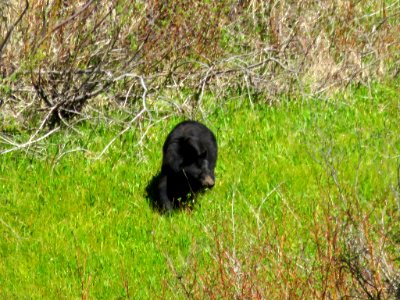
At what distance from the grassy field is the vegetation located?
2 cm

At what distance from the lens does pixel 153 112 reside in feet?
29.7

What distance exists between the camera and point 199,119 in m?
8.87

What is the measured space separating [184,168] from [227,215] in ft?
2.54

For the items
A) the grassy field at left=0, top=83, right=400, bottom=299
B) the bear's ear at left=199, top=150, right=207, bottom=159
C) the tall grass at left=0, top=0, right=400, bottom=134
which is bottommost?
the grassy field at left=0, top=83, right=400, bottom=299

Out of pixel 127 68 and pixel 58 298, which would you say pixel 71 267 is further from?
pixel 127 68

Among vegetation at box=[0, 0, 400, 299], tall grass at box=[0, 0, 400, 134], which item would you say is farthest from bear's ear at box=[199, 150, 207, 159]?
tall grass at box=[0, 0, 400, 134]

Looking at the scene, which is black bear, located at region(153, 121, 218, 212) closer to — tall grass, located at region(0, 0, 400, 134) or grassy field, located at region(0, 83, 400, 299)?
grassy field, located at region(0, 83, 400, 299)

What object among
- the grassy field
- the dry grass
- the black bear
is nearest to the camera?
the grassy field

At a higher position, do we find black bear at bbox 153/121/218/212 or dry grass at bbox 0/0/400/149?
dry grass at bbox 0/0/400/149

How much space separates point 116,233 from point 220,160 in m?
1.64

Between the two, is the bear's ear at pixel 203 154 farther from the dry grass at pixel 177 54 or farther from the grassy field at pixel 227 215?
the dry grass at pixel 177 54

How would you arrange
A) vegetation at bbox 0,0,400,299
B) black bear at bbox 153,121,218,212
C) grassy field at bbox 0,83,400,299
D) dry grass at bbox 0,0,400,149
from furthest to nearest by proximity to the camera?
dry grass at bbox 0,0,400,149, black bear at bbox 153,121,218,212, vegetation at bbox 0,0,400,299, grassy field at bbox 0,83,400,299

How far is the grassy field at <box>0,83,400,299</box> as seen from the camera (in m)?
5.05

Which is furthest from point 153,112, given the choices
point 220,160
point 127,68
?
point 220,160
